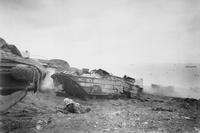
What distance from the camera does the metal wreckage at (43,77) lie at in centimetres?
542

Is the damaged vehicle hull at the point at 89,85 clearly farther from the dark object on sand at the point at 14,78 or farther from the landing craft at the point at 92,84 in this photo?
the dark object on sand at the point at 14,78

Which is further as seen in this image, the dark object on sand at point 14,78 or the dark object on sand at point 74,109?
the dark object on sand at point 74,109

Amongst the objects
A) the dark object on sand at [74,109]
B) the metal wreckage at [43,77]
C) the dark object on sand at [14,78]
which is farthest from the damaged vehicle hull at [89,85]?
the dark object on sand at [14,78]

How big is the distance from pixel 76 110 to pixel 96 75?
18.5 ft

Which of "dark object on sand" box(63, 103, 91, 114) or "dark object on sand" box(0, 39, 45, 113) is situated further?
"dark object on sand" box(63, 103, 91, 114)

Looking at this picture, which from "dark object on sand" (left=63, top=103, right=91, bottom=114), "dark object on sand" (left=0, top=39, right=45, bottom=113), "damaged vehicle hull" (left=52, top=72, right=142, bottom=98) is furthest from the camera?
"damaged vehicle hull" (left=52, top=72, right=142, bottom=98)

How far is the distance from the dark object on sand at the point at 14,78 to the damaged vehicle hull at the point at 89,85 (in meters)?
6.23

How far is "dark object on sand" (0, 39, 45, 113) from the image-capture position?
17.5 ft

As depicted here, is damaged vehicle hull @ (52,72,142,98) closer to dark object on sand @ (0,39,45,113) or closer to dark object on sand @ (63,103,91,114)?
dark object on sand @ (63,103,91,114)

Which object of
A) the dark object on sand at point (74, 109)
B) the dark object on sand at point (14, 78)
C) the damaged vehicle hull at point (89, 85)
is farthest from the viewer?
the damaged vehicle hull at point (89, 85)

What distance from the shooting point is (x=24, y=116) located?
6832mm

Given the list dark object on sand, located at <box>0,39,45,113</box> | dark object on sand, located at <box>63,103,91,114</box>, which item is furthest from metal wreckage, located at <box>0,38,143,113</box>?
dark object on sand, located at <box>63,103,91,114</box>

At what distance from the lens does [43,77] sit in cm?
690

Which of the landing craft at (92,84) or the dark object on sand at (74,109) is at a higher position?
the landing craft at (92,84)
